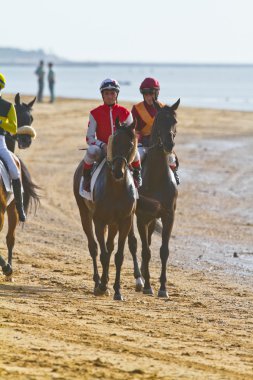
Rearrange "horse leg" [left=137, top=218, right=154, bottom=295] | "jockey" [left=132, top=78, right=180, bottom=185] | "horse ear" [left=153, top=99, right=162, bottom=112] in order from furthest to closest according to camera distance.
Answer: "jockey" [left=132, top=78, right=180, bottom=185] < "horse leg" [left=137, top=218, right=154, bottom=295] < "horse ear" [left=153, top=99, right=162, bottom=112]

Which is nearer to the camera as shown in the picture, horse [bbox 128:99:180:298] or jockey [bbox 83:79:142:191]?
jockey [bbox 83:79:142:191]

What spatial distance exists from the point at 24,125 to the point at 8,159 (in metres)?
2.30

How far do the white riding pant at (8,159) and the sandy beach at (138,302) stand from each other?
53.4 inches

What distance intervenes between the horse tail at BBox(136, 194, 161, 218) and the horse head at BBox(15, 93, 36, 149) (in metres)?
2.10

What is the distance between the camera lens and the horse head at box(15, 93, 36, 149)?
15.6 metres

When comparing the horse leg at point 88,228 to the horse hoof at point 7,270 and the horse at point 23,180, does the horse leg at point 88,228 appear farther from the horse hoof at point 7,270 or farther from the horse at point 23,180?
the horse hoof at point 7,270

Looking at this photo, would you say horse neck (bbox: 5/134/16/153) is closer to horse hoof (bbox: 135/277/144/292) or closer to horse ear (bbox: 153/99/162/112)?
horse ear (bbox: 153/99/162/112)

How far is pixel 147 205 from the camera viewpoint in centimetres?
1443

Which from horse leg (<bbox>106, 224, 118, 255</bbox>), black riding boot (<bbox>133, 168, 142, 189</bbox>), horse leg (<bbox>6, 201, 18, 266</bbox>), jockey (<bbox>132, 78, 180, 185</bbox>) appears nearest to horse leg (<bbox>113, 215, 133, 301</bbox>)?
horse leg (<bbox>106, 224, 118, 255</bbox>)

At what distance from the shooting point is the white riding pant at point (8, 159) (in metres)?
14.1

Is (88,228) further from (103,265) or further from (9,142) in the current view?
(9,142)

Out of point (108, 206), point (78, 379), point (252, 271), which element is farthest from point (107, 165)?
point (78, 379)

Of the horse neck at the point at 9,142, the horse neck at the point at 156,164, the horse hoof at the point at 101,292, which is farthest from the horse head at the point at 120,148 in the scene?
the horse neck at the point at 9,142

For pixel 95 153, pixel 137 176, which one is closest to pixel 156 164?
pixel 137 176
